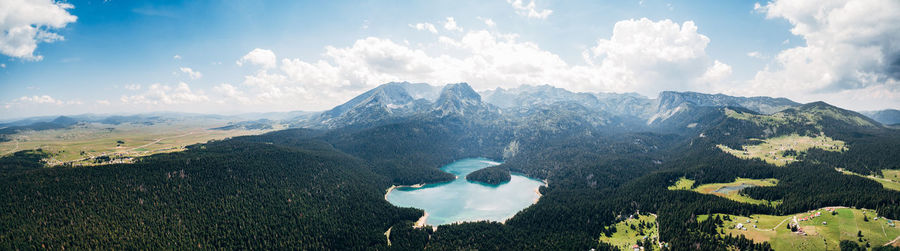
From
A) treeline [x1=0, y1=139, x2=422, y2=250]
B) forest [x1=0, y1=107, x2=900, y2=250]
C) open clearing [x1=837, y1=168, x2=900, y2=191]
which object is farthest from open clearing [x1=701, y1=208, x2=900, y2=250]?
treeline [x1=0, y1=139, x2=422, y2=250]

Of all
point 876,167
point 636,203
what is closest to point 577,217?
point 636,203

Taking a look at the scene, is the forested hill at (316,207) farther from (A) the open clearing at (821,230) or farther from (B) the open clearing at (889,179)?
(A) the open clearing at (821,230)

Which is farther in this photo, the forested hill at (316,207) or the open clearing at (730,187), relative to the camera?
the open clearing at (730,187)

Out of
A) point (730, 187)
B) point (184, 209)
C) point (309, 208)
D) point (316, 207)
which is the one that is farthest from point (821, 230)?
point (184, 209)

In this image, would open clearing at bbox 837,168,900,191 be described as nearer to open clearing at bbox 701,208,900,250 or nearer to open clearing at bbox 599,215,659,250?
open clearing at bbox 701,208,900,250

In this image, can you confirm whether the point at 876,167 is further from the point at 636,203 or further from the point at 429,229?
the point at 429,229

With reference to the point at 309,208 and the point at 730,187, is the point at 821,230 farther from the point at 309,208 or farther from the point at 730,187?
the point at 309,208

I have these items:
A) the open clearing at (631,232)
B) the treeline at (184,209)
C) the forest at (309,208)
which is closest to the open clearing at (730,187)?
the forest at (309,208)
